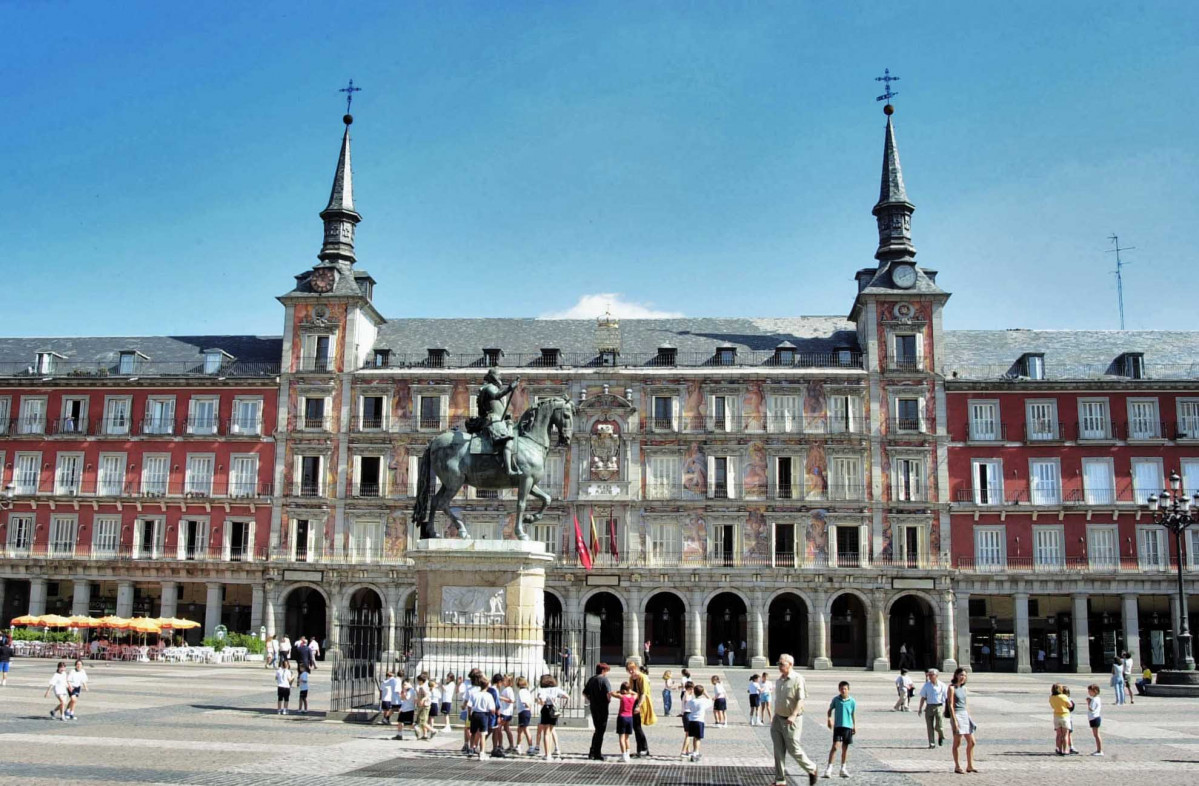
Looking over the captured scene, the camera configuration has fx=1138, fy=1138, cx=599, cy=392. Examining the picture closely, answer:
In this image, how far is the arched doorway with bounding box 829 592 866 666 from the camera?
58.3 metres

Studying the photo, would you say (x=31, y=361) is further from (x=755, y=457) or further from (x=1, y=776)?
(x=1, y=776)

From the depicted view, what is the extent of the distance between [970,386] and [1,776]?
50099 millimetres

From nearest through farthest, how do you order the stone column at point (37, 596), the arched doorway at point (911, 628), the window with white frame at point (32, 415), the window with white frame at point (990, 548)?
the window with white frame at point (990, 548)
the arched doorway at point (911, 628)
the stone column at point (37, 596)
the window with white frame at point (32, 415)

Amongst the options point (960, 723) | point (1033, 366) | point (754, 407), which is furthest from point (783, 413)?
point (960, 723)

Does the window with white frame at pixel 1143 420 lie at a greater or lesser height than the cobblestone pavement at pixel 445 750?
greater

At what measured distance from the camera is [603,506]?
57.4 meters

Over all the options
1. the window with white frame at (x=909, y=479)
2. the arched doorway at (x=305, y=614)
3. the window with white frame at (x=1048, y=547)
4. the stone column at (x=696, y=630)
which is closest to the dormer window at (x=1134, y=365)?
the window with white frame at (x=1048, y=547)

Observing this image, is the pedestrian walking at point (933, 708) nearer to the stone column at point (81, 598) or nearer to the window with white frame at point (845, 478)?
the window with white frame at point (845, 478)

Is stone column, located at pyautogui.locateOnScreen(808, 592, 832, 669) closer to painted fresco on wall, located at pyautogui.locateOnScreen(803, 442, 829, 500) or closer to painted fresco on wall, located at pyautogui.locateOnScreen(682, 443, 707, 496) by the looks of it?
painted fresco on wall, located at pyautogui.locateOnScreen(803, 442, 829, 500)

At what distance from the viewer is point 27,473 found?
60781 mm

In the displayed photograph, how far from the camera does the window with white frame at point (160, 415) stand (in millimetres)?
60656

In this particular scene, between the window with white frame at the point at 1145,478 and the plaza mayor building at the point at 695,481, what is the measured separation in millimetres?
163

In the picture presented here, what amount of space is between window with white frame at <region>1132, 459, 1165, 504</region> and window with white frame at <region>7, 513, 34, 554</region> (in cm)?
5662

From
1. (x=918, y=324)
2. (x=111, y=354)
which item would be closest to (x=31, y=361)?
(x=111, y=354)
